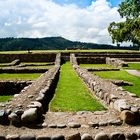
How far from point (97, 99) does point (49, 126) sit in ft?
18.2

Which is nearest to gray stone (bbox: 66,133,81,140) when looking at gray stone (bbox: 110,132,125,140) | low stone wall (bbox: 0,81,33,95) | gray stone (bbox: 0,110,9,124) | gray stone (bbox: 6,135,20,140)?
gray stone (bbox: 110,132,125,140)

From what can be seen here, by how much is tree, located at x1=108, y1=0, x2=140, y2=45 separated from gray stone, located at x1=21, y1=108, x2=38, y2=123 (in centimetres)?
2784

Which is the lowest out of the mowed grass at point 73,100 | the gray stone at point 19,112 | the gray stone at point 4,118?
the mowed grass at point 73,100

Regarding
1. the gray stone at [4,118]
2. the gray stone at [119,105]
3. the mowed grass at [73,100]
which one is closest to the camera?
the gray stone at [4,118]

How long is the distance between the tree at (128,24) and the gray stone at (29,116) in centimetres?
2784

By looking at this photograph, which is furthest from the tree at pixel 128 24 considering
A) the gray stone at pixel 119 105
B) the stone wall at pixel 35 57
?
the gray stone at pixel 119 105

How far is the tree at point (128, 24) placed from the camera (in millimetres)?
36062

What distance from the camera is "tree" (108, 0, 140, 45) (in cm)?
3606

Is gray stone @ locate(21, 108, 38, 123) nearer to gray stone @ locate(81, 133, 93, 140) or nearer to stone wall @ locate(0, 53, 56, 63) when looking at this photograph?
gray stone @ locate(81, 133, 93, 140)

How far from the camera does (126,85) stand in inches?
830

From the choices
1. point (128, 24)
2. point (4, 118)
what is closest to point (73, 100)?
point (4, 118)

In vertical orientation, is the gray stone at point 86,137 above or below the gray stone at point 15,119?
below

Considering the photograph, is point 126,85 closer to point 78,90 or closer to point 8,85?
point 78,90

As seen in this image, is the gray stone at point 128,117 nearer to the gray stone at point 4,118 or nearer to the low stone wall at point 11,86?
the gray stone at point 4,118
